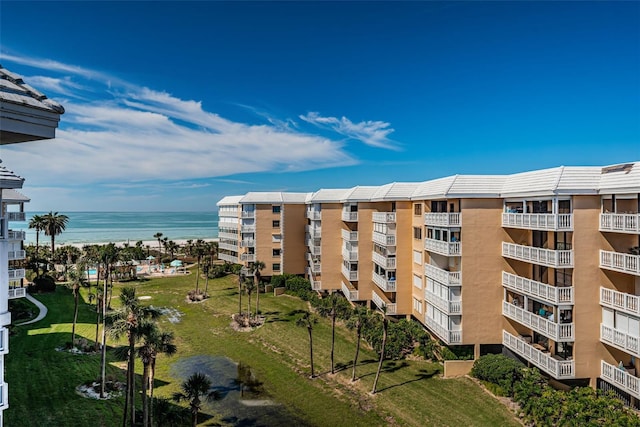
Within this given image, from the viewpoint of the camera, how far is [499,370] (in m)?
26.1

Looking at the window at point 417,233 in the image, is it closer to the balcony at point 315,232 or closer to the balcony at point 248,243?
the balcony at point 315,232

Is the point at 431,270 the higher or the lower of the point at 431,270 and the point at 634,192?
the lower

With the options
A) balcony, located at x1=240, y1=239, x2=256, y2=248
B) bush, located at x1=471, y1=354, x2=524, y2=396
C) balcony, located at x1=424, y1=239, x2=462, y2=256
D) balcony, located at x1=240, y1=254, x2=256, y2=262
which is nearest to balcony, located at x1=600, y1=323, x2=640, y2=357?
bush, located at x1=471, y1=354, x2=524, y2=396

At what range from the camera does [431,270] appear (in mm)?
32312

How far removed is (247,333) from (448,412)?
2111cm

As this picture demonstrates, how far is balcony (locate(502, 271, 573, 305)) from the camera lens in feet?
76.6

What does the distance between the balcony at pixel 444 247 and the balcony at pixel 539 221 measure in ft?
12.3

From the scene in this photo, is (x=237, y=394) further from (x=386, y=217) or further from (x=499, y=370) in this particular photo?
(x=386, y=217)

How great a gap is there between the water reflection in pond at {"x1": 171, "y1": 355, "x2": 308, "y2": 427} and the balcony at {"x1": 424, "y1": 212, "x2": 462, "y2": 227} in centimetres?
1701

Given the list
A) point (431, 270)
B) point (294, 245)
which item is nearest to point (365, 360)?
point (431, 270)

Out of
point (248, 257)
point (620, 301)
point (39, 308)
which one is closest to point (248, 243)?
point (248, 257)

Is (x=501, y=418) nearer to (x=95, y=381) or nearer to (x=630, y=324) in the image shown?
(x=630, y=324)

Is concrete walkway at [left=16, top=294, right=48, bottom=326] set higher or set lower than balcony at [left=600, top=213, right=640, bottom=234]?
lower

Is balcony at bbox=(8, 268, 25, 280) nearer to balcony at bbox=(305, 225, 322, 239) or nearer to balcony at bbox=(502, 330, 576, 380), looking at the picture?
balcony at bbox=(305, 225, 322, 239)
